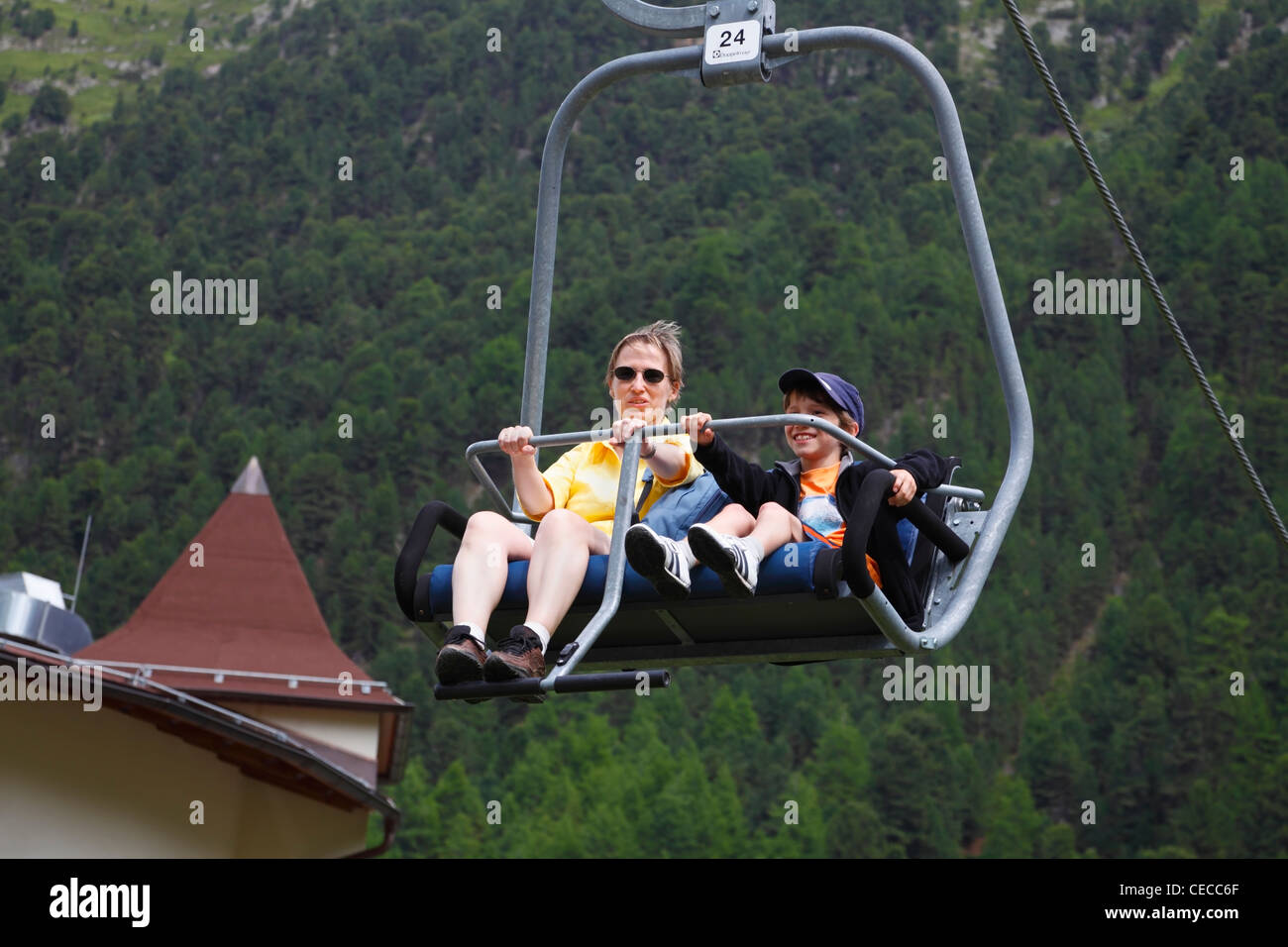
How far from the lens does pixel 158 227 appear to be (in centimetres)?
10388

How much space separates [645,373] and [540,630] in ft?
3.22

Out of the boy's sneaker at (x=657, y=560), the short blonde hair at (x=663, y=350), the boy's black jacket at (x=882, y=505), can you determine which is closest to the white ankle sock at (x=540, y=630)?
the boy's sneaker at (x=657, y=560)

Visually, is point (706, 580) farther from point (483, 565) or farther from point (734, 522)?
point (483, 565)

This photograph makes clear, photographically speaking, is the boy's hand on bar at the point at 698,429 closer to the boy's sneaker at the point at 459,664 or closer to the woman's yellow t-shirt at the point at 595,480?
the woman's yellow t-shirt at the point at 595,480

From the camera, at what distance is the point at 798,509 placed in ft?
18.5

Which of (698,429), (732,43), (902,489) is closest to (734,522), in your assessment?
(698,429)

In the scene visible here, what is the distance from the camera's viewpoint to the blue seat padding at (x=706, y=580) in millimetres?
5070

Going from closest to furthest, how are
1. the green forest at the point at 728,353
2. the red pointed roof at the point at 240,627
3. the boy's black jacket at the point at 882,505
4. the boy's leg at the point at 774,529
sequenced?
the boy's leg at the point at 774,529 < the boy's black jacket at the point at 882,505 < the red pointed roof at the point at 240,627 < the green forest at the point at 728,353

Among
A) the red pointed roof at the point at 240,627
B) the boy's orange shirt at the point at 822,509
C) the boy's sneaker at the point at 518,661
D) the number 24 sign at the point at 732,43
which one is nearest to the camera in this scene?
the boy's sneaker at the point at 518,661

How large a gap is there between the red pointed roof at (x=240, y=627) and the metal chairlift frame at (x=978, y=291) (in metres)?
14.7

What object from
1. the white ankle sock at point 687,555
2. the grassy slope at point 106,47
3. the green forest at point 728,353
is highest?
the grassy slope at point 106,47

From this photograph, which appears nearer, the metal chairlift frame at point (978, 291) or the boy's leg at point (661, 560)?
the boy's leg at point (661, 560)
